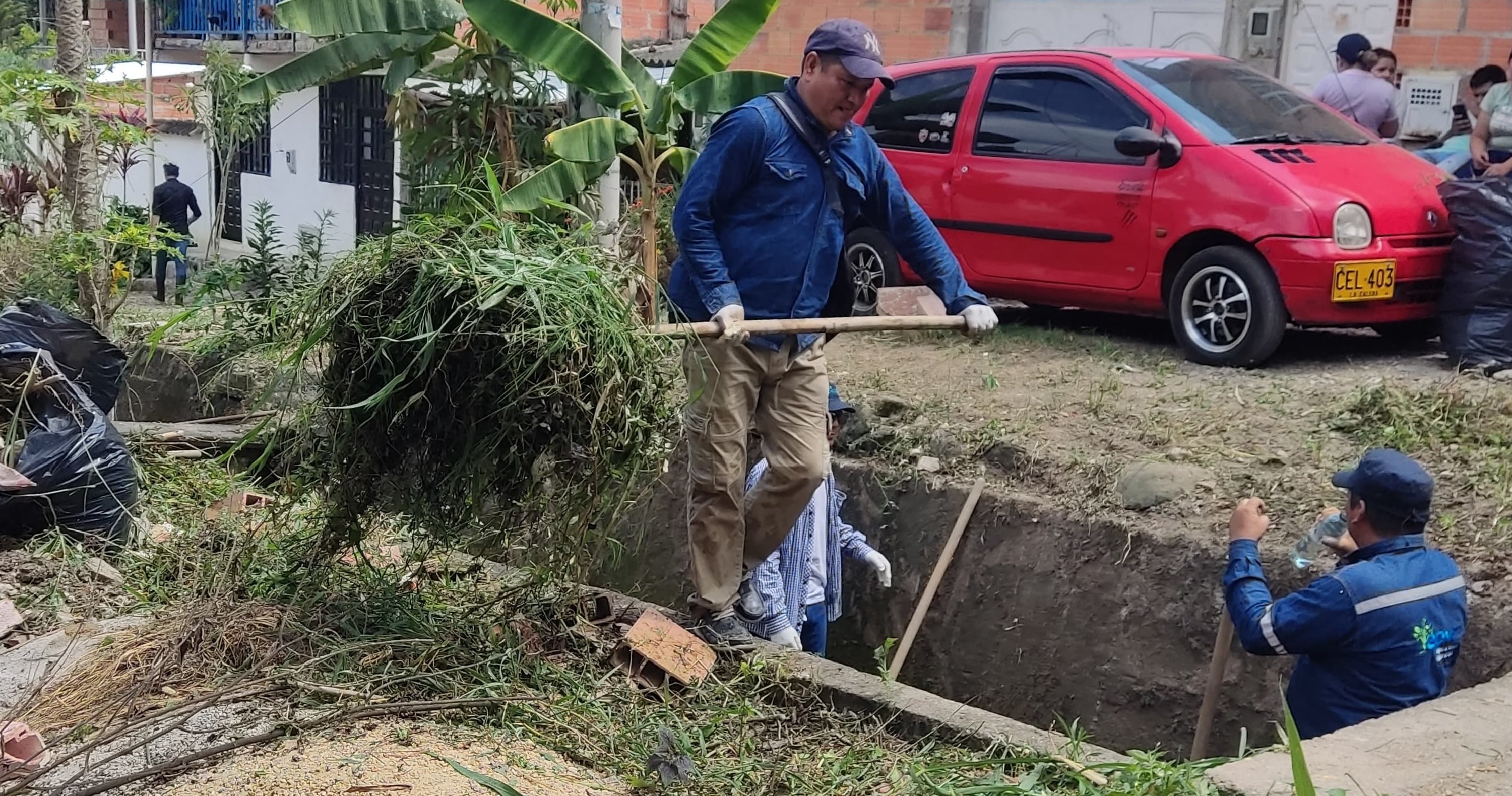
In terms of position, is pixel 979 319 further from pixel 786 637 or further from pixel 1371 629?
pixel 1371 629

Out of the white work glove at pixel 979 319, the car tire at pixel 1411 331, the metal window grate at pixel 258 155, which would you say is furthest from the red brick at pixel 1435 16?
the metal window grate at pixel 258 155

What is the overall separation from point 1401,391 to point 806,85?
3416mm

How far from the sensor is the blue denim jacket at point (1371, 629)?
12.8 feet

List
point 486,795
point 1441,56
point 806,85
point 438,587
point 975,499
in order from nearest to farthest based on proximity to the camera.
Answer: point 486,795 < point 806,85 < point 438,587 < point 975,499 < point 1441,56

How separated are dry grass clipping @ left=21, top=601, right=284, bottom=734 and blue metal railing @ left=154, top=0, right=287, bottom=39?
15451 millimetres

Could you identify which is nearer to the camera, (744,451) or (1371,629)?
(1371,629)

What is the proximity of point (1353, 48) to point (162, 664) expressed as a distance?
8404 mm

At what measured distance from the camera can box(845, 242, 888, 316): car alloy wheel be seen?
8.66 m

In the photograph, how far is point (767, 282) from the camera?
14.7ft

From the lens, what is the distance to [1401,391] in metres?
6.22

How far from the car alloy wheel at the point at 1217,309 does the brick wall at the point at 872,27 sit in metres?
6.40

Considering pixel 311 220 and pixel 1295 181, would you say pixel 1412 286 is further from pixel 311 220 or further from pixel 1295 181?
pixel 311 220

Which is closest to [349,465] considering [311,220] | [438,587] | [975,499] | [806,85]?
[438,587]

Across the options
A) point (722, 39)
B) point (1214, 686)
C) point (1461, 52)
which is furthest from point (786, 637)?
point (1461, 52)
